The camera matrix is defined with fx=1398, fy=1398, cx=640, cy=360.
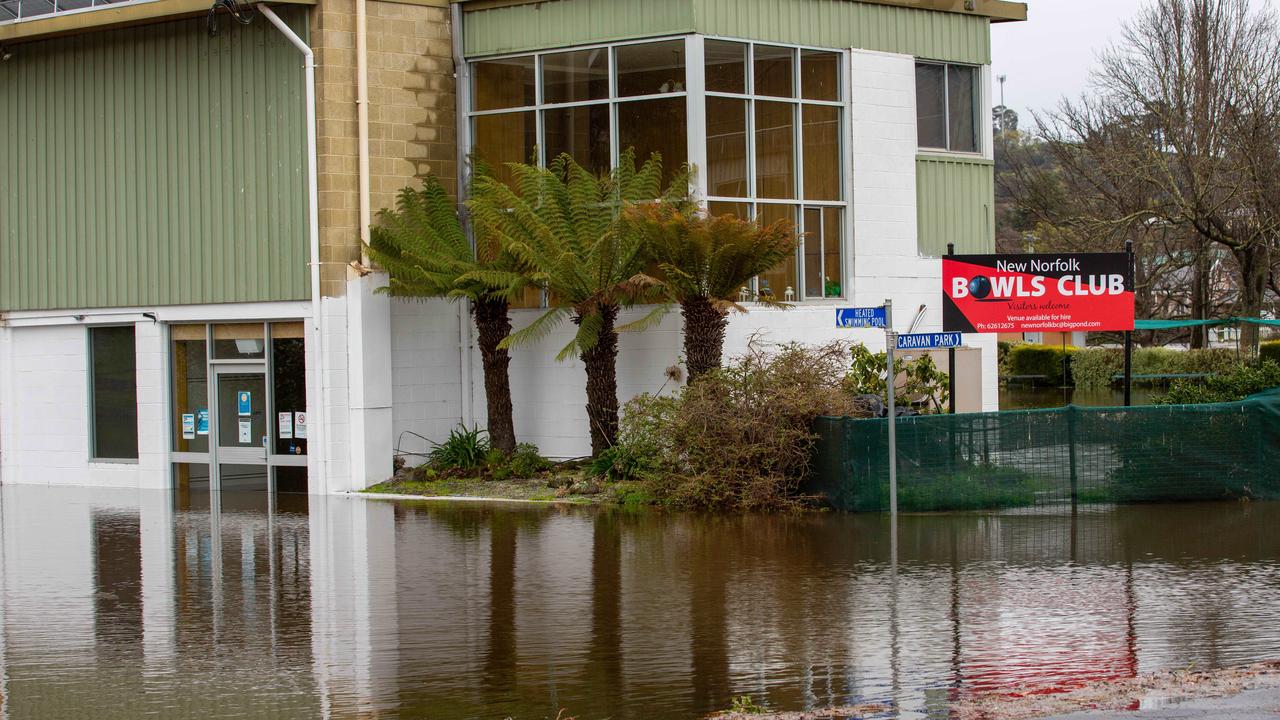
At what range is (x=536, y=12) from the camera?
2098 cm

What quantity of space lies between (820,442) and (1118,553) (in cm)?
434

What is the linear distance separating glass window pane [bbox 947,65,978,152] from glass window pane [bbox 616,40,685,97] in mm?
4981

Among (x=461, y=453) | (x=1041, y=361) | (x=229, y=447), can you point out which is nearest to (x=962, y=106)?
(x=461, y=453)

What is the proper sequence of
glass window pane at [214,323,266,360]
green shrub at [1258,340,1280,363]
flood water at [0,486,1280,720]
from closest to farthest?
flood water at [0,486,1280,720]
glass window pane at [214,323,266,360]
green shrub at [1258,340,1280,363]

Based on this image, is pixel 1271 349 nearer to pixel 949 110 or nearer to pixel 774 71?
pixel 949 110

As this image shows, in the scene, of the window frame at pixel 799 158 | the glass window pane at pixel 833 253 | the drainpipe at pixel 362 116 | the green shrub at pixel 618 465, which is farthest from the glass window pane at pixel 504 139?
the green shrub at pixel 618 465

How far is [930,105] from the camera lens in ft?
73.2

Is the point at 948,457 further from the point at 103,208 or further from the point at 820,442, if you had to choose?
the point at 103,208

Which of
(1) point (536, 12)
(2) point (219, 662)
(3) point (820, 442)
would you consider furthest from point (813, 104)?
(2) point (219, 662)

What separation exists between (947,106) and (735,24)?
168 inches

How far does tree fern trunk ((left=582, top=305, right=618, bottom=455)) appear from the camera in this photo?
19656mm

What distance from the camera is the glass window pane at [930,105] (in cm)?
2220

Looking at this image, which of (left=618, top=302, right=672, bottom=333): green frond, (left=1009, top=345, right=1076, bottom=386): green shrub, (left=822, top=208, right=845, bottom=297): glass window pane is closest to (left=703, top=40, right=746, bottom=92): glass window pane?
(left=822, top=208, right=845, bottom=297): glass window pane

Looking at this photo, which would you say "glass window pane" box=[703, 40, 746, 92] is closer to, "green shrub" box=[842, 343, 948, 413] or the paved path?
"green shrub" box=[842, 343, 948, 413]
